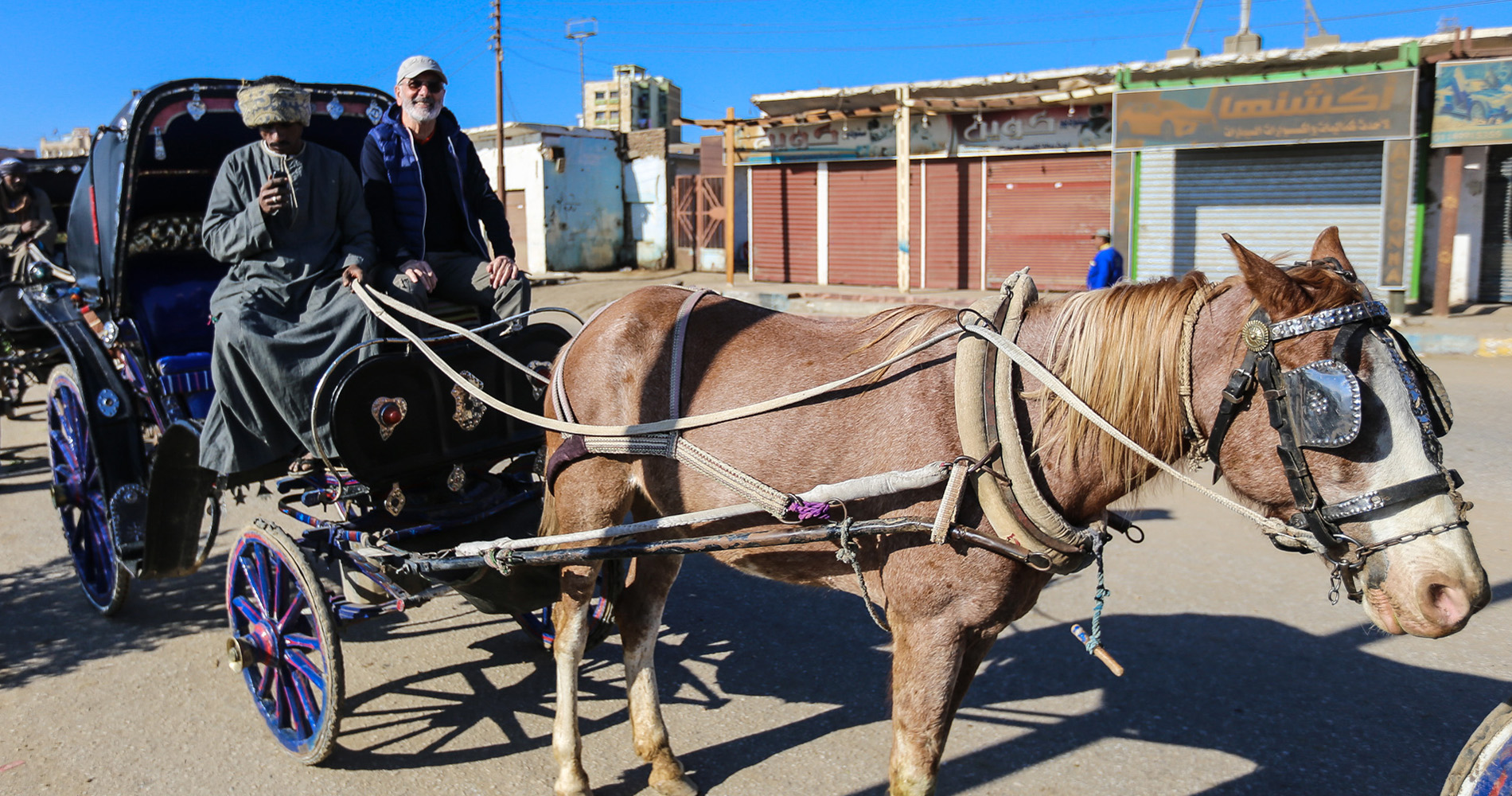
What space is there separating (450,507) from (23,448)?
623 centimetres

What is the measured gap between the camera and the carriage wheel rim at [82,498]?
15.1ft

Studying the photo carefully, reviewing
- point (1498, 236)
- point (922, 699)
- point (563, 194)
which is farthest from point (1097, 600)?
point (563, 194)

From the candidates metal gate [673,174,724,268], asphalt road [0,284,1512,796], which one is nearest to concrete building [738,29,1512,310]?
metal gate [673,174,724,268]

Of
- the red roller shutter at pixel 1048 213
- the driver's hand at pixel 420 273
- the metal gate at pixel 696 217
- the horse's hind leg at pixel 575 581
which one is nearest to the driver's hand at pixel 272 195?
the driver's hand at pixel 420 273

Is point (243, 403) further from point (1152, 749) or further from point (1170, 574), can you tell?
point (1170, 574)

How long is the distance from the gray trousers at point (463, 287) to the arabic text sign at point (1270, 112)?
13.1 meters

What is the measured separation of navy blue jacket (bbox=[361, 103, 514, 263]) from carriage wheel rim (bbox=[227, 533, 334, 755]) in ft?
4.25

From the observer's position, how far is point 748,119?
58.2ft

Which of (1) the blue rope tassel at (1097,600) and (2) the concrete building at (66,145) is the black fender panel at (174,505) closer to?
(1) the blue rope tassel at (1097,600)

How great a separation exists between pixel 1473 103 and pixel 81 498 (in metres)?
15.0

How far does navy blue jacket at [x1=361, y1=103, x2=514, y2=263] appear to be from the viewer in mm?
3918

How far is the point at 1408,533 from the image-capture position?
1961mm

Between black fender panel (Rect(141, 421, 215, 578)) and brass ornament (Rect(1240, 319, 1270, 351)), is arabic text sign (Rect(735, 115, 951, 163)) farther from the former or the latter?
brass ornament (Rect(1240, 319, 1270, 351))

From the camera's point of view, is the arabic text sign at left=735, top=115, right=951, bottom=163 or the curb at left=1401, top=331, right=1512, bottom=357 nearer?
the curb at left=1401, top=331, right=1512, bottom=357
